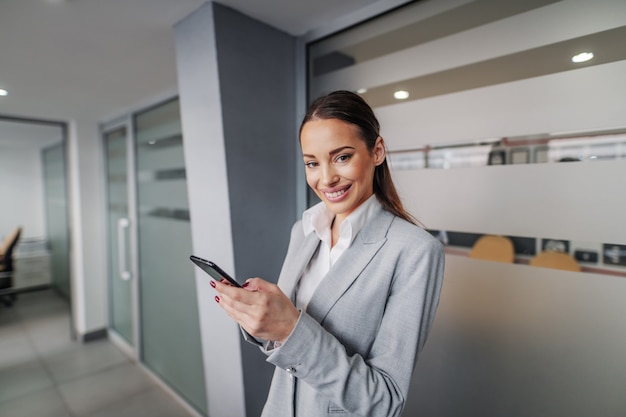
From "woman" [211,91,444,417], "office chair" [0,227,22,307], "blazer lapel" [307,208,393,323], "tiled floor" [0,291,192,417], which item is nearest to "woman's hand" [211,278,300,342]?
"woman" [211,91,444,417]

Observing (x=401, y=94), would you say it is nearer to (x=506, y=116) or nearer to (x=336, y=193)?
(x=506, y=116)

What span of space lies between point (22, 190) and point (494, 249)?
5.12 meters

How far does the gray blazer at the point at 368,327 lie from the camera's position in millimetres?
723

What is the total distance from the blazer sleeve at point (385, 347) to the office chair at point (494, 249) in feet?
1.87

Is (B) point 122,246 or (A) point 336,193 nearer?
(A) point 336,193

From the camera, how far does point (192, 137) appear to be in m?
1.67

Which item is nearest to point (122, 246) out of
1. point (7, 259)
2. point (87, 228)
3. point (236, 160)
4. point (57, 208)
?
point (87, 228)

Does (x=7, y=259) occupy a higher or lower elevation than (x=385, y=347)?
lower

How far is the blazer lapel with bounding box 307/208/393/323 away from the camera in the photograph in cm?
85

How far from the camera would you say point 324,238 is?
1005 millimetres

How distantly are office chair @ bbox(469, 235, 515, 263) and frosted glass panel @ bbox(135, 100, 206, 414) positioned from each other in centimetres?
205

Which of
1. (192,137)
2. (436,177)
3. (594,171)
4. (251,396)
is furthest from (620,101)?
(251,396)

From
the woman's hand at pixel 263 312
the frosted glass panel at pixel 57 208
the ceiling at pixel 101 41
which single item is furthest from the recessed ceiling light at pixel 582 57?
the frosted glass panel at pixel 57 208

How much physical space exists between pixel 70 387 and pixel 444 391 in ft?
10.6
